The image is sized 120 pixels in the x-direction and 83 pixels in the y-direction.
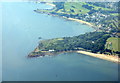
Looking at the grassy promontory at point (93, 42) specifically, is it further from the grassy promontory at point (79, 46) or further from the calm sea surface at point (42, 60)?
the calm sea surface at point (42, 60)

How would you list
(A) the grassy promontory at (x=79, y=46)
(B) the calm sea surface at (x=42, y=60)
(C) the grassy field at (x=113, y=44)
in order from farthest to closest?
(C) the grassy field at (x=113, y=44), (A) the grassy promontory at (x=79, y=46), (B) the calm sea surface at (x=42, y=60)

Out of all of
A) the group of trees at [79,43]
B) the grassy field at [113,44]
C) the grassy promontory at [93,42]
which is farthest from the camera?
the group of trees at [79,43]

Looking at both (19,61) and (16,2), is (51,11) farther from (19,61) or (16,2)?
(19,61)

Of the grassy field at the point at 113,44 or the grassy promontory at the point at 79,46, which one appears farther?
the grassy field at the point at 113,44

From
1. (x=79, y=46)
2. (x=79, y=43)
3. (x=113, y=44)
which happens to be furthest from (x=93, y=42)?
(x=113, y=44)

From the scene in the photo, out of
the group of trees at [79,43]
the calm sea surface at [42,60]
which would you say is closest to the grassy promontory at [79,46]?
the group of trees at [79,43]

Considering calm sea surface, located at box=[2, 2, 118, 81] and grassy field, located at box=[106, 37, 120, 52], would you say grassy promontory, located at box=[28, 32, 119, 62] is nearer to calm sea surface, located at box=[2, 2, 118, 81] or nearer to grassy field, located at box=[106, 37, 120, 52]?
grassy field, located at box=[106, 37, 120, 52]
